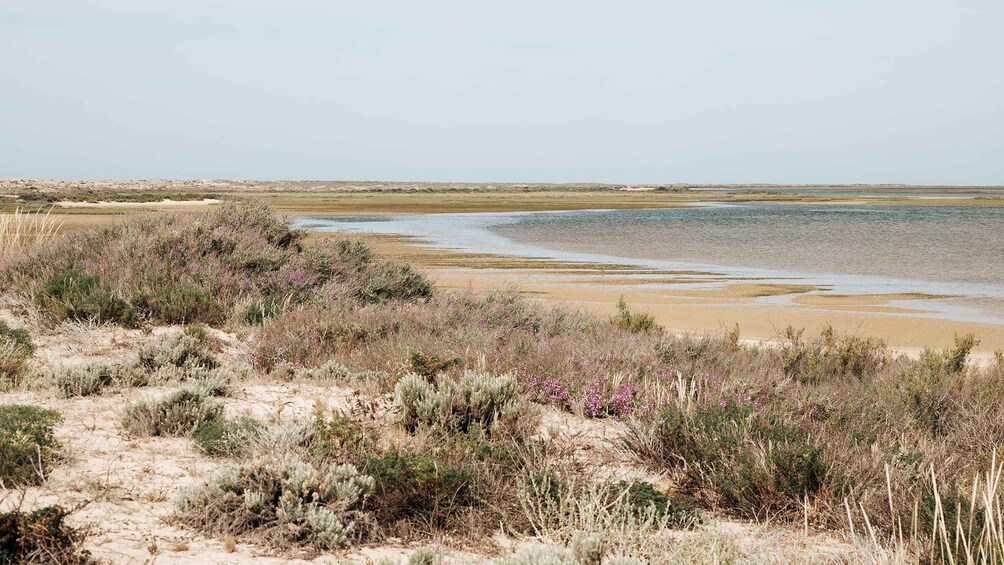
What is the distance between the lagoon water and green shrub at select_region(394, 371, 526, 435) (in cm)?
1406

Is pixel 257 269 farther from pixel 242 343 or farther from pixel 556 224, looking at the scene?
pixel 556 224

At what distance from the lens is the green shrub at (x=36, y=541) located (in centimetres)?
337

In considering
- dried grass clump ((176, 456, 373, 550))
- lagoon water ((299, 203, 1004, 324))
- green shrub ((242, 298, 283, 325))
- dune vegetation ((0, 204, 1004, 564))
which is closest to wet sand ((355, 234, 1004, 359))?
lagoon water ((299, 203, 1004, 324))

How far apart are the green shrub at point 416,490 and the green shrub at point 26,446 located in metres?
1.92

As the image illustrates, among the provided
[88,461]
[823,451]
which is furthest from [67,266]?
[823,451]

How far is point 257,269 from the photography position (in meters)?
11.7

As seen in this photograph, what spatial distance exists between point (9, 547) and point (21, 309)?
8212 mm

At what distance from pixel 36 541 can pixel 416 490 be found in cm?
188

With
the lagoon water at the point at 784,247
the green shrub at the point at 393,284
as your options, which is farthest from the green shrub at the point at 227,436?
the lagoon water at the point at 784,247

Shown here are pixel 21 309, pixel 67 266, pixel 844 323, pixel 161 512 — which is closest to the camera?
pixel 161 512

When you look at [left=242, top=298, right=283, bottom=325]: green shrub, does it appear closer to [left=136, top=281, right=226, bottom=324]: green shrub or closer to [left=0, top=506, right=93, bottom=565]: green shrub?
[left=136, top=281, right=226, bottom=324]: green shrub

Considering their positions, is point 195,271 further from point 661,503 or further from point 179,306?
point 661,503

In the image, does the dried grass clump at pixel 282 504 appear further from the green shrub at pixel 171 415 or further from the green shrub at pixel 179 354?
the green shrub at pixel 179 354

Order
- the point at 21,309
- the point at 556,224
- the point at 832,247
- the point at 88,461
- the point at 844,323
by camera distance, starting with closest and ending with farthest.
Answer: the point at 88,461, the point at 21,309, the point at 844,323, the point at 832,247, the point at 556,224
